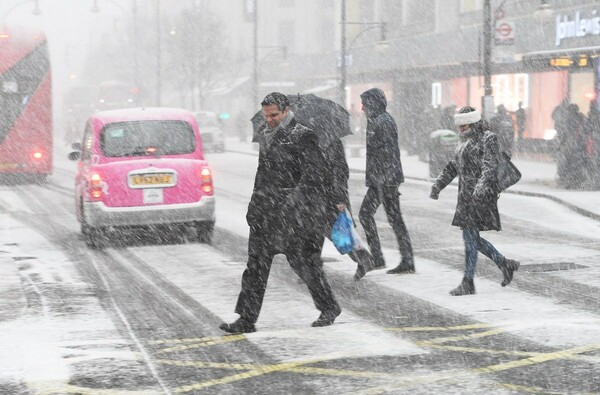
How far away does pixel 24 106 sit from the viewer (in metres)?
25.1

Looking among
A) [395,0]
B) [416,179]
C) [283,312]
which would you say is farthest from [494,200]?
[395,0]

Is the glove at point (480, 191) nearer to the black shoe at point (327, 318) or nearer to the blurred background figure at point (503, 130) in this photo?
the black shoe at point (327, 318)

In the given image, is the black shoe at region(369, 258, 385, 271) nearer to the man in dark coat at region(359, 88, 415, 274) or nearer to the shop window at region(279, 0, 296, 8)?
the man in dark coat at region(359, 88, 415, 274)

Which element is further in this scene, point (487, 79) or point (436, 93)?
point (436, 93)

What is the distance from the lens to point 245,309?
26.9ft

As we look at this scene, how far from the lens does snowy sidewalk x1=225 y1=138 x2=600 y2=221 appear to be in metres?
18.9

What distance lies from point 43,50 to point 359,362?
19.9 metres

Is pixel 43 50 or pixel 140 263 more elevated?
pixel 43 50

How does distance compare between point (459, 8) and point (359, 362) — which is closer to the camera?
point (359, 362)

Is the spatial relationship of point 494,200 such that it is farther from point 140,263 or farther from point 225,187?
point 225,187

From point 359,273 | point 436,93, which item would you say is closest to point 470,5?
point 436,93

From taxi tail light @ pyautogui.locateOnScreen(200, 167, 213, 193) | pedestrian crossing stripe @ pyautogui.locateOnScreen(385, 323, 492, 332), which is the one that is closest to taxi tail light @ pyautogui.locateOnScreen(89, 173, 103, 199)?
taxi tail light @ pyautogui.locateOnScreen(200, 167, 213, 193)

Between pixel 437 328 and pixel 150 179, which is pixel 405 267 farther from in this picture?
pixel 150 179

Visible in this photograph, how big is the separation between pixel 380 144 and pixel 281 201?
3194 mm
